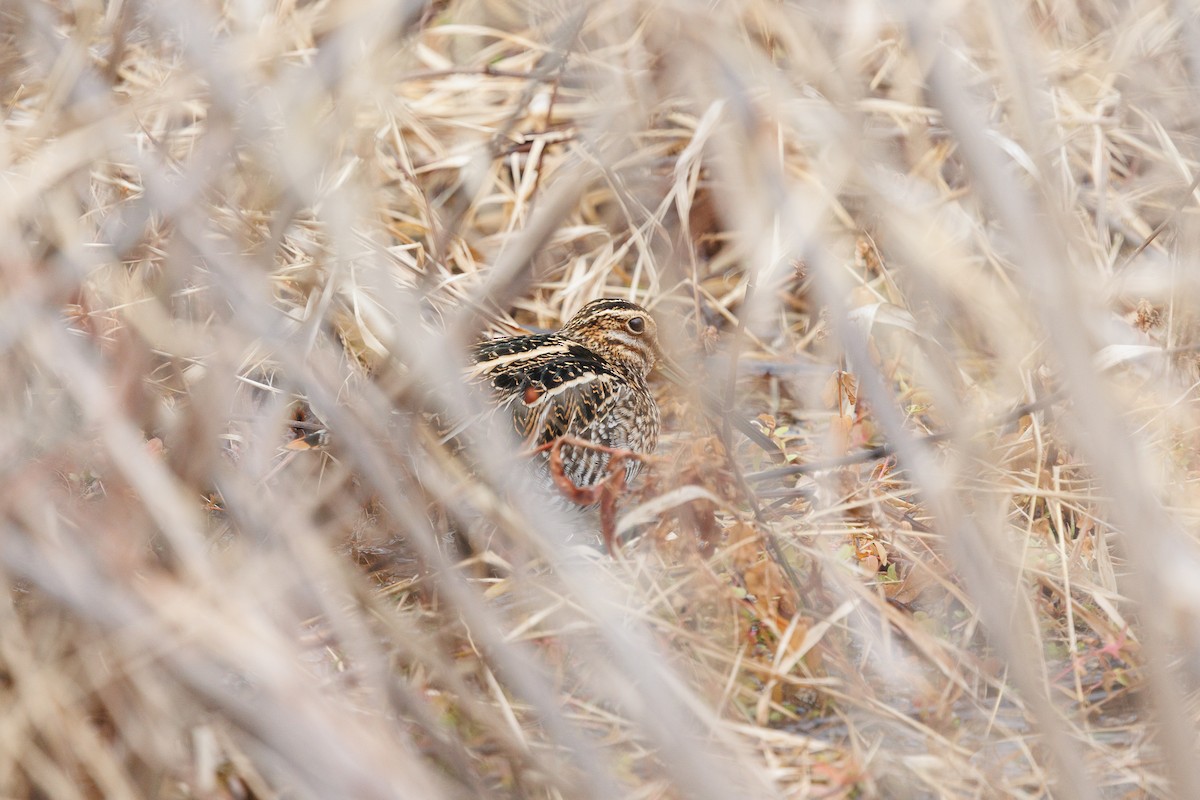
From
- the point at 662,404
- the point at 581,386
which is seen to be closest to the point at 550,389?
the point at 581,386

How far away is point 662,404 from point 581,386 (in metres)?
0.81

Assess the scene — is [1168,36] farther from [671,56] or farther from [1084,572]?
[671,56]

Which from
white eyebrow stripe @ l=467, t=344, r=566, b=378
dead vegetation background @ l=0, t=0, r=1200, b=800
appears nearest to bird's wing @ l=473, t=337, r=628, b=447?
white eyebrow stripe @ l=467, t=344, r=566, b=378

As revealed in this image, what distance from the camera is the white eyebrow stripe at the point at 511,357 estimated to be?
287 cm

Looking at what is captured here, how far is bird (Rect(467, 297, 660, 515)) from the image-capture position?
287cm

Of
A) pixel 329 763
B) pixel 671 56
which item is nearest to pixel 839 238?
pixel 671 56

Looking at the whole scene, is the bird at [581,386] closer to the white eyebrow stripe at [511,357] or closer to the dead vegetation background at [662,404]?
the white eyebrow stripe at [511,357]

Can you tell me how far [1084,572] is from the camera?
8.46 feet

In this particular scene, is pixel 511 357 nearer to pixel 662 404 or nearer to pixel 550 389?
pixel 550 389

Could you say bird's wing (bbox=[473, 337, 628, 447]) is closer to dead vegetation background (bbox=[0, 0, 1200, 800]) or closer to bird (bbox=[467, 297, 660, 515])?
bird (bbox=[467, 297, 660, 515])

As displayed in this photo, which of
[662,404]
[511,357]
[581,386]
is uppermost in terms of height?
[511,357]

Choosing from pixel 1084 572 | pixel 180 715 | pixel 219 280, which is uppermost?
pixel 219 280

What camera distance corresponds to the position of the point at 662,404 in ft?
12.4

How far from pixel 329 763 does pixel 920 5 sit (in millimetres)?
804
